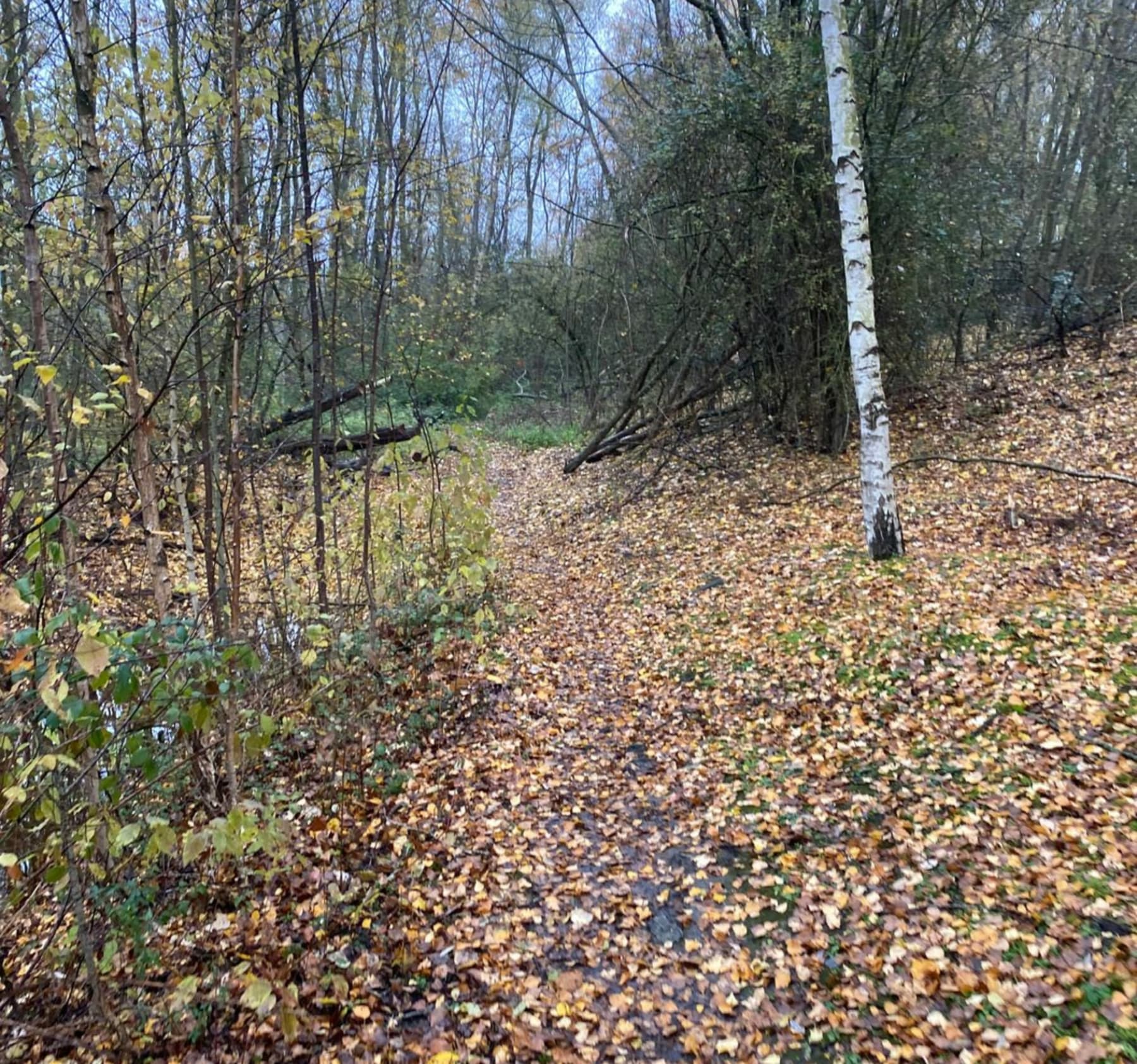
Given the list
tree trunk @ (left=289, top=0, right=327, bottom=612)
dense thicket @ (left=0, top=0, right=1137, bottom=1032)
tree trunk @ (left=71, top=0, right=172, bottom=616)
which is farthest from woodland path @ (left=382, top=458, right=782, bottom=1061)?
tree trunk @ (left=71, top=0, right=172, bottom=616)

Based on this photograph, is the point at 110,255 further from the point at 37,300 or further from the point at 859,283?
the point at 859,283

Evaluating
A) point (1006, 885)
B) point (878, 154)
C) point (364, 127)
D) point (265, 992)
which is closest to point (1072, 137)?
point (878, 154)

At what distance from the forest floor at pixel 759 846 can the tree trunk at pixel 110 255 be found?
2.00 m

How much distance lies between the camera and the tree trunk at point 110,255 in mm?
3449

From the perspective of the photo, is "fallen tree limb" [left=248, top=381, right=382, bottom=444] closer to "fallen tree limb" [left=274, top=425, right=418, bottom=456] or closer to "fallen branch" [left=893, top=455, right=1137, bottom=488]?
"fallen tree limb" [left=274, top=425, right=418, bottom=456]

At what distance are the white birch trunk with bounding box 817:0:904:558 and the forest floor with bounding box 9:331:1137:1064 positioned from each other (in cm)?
55

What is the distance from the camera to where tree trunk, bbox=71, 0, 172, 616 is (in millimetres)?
3449

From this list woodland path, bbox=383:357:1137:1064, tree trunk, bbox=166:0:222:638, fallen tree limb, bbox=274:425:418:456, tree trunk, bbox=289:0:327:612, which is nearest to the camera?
woodland path, bbox=383:357:1137:1064

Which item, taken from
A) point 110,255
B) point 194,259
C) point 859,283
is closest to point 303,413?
point 194,259

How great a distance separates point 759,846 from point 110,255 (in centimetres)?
448

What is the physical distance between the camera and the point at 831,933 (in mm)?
3514

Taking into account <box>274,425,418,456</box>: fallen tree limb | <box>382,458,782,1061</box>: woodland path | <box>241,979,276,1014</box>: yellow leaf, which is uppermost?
<box>274,425,418,456</box>: fallen tree limb

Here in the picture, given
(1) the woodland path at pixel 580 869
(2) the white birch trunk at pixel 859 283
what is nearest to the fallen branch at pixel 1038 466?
(2) the white birch trunk at pixel 859 283

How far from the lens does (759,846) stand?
421 cm
